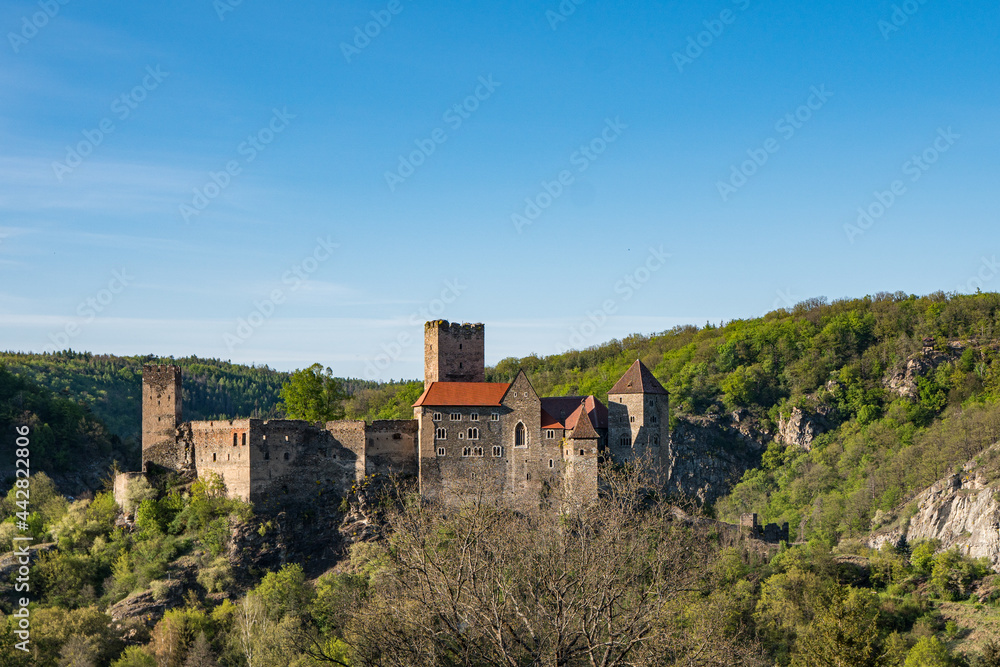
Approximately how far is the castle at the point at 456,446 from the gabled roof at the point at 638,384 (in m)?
0.09

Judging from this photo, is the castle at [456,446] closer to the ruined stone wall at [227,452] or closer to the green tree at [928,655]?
the ruined stone wall at [227,452]

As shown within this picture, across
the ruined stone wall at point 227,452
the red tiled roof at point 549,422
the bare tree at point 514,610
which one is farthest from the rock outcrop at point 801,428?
the bare tree at point 514,610

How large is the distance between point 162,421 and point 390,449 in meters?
15.2

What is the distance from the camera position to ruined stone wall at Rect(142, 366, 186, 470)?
66500mm

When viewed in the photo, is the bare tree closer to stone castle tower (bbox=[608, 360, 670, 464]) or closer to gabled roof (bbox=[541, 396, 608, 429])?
gabled roof (bbox=[541, 396, 608, 429])

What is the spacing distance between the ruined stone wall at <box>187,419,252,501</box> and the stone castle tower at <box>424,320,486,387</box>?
1194 centimetres

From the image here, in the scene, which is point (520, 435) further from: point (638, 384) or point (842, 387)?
point (842, 387)

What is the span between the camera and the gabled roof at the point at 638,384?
214 ft

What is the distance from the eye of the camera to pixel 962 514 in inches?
3912

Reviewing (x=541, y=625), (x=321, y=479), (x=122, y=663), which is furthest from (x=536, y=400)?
(x=541, y=625)

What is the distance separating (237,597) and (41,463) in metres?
46.9

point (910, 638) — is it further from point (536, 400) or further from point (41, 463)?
point (41, 463)

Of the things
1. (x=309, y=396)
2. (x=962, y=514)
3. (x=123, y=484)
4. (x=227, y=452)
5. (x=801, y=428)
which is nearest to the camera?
(x=227, y=452)

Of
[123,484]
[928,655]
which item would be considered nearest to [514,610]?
[123,484]
